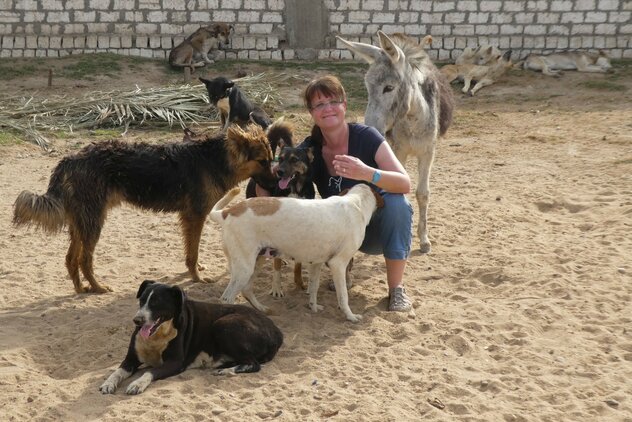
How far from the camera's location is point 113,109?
12977mm

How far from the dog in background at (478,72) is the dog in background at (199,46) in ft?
14.9

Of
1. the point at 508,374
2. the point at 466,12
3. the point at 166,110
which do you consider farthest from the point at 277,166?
the point at 466,12

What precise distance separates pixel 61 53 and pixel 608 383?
14.6 m

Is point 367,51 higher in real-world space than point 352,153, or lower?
higher

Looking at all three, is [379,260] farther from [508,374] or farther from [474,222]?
[508,374]

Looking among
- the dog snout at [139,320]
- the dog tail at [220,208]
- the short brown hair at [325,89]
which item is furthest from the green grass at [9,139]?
the dog snout at [139,320]

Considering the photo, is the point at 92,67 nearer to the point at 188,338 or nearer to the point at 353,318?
the point at 353,318

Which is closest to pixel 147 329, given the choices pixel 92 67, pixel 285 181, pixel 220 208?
pixel 220 208

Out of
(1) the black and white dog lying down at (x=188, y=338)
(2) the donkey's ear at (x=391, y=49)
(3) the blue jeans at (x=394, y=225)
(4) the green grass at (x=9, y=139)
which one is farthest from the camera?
(4) the green grass at (x=9, y=139)

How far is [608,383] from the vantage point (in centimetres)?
468

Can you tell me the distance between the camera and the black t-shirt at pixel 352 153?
5.93 metres

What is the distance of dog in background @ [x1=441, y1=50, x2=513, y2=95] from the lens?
1609cm

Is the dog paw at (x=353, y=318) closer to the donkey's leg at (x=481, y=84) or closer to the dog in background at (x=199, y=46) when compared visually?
the donkey's leg at (x=481, y=84)

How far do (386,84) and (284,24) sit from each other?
1107cm
